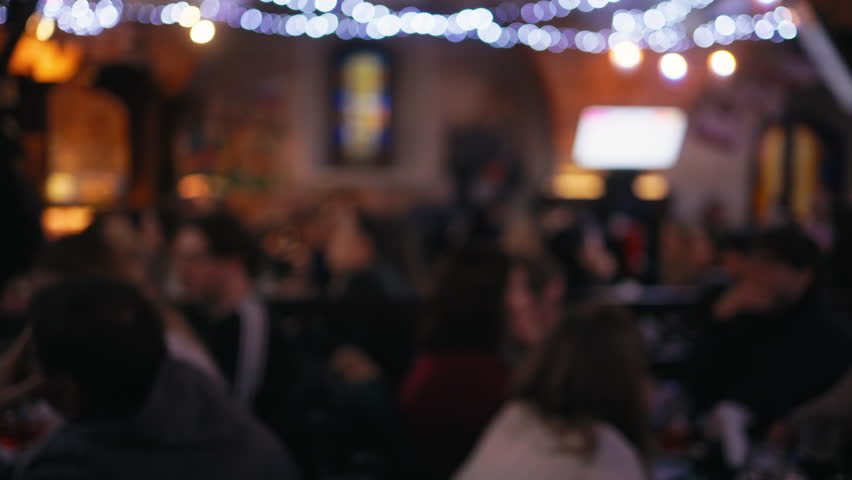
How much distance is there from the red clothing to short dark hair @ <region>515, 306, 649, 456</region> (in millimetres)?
491

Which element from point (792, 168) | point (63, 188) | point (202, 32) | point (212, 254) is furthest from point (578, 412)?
point (792, 168)

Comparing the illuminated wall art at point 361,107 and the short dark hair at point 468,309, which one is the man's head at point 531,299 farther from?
the illuminated wall art at point 361,107

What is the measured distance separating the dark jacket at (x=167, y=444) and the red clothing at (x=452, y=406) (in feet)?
3.01

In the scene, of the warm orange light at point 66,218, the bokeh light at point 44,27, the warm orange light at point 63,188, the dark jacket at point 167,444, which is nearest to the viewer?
the dark jacket at point 167,444

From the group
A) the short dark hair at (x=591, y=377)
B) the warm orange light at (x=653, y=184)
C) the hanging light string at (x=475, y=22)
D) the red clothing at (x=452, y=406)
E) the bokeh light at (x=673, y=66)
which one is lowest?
the warm orange light at (x=653, y=184)

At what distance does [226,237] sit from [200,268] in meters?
0.14

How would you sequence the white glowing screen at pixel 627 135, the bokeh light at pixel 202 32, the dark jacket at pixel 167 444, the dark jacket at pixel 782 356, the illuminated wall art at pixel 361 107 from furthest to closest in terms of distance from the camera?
the illuminated wall art at pixel 361 107
the white glowing screen at pixel 627 135
the bokeh light at pixel 202 32
the dark jacket at pixel 782 356
the dark jacket at pixel 167 444

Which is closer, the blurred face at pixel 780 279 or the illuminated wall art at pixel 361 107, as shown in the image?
the blurred face at pixel 780 279

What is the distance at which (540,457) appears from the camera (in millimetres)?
1819

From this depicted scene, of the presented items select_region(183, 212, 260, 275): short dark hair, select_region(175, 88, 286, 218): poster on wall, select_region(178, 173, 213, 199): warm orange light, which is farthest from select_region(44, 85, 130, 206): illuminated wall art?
select_region(183, 212, 260, 275): short dark hair

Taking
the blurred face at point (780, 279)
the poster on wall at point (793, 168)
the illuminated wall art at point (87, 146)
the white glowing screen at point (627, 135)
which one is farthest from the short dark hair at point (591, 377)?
the poster on wall at point (793, 168)

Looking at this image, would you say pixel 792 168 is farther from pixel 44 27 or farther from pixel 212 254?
pixel 212 254

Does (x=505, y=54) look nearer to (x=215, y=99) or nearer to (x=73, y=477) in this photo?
(x=215, y=99)

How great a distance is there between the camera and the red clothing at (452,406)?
251 centimetres
